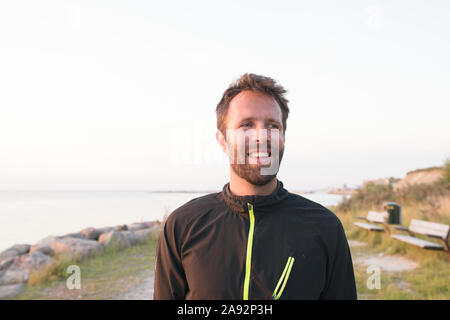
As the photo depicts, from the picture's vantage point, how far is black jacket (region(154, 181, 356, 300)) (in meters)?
1.61

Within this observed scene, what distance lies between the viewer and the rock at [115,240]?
788 centimetres

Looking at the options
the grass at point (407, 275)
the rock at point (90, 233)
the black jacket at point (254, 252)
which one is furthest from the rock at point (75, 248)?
the black jacket at point (254, 252)

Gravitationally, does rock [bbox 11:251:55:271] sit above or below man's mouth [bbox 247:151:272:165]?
below

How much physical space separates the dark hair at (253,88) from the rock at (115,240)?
6878 mm

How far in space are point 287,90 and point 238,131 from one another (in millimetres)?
445

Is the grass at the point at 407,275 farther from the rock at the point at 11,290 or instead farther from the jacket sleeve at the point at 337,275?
the rock at the point at 11,290

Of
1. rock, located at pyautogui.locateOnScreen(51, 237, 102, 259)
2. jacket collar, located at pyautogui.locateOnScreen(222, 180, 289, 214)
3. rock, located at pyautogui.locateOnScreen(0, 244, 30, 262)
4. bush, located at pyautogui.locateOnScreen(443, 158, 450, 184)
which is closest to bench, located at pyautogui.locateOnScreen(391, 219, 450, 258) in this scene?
jacket collar, located at pyautogui.locateOnScreen(222, 180, 289, 214)

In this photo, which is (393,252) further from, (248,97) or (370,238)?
(248,97)

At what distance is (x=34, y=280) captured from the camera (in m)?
5.62

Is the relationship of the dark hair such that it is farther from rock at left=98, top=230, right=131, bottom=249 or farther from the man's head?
rock at left=98, top=230, right=131, bottom=249

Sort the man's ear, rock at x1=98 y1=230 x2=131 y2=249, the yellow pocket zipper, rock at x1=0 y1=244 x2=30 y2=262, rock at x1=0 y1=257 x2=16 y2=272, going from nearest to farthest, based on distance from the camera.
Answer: the yellow pocket zipper, the man's ear, rock at x1=0 y1=257 x2=16 y2=272, rock at x1=0 y1=244 x2=30 y2=262, rock at x1=98 y1=230 x2=131 y2=249

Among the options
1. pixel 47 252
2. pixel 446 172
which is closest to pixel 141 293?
pixel 47 252

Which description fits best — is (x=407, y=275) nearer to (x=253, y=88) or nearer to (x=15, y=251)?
(x=253, y=88)

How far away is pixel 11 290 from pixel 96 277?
1322 millimetres
